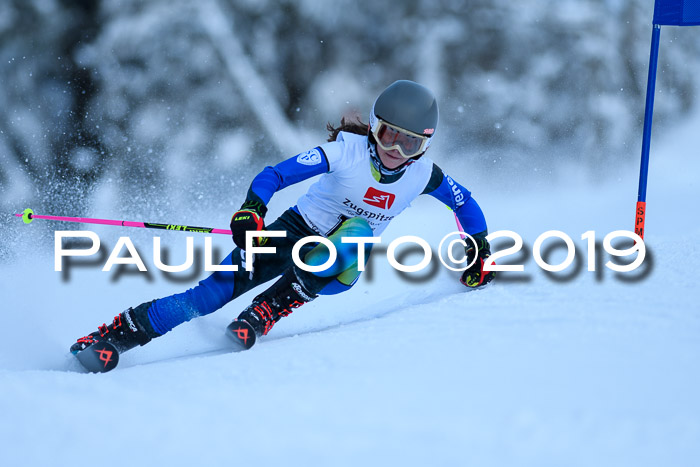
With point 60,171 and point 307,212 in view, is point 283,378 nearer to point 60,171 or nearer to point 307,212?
point 307,212

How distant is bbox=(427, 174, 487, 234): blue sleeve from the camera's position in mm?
2822

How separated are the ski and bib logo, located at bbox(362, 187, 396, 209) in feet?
3.61

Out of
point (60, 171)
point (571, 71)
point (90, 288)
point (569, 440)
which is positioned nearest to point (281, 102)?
point (60, 171)

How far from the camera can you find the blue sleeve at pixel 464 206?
2.82m

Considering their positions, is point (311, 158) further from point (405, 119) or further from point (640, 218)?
point (640, 218)

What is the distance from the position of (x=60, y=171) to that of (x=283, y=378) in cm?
355

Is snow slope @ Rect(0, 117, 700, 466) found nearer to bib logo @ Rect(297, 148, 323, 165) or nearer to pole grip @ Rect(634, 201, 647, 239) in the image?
pole grip @ Rect(634, 201, 647, 239)

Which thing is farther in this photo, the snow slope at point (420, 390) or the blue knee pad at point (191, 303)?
the blue knee pad at point (191, 303)

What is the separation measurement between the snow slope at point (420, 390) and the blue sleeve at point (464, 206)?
0.39 metres

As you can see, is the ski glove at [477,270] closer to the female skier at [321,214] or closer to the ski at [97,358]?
the female skier at [321,214]

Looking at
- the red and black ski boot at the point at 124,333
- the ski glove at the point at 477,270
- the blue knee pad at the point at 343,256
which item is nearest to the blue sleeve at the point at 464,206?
the ski glove at the point at 477,270

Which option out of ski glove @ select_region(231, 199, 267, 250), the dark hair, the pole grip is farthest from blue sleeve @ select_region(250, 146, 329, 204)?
Answer: the pole grip

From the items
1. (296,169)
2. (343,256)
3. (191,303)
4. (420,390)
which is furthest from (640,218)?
(191,303)

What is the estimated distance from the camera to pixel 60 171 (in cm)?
453
